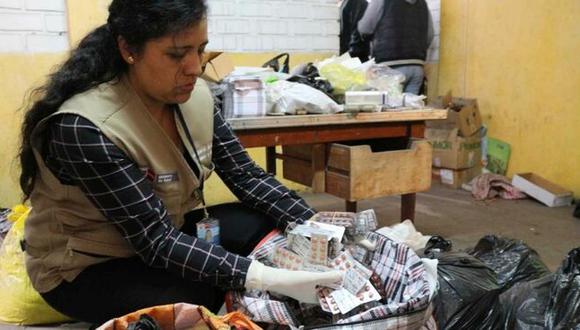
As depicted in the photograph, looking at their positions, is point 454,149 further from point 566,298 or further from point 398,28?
point 566,298

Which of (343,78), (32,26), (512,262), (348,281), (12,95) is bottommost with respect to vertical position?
(512,262)

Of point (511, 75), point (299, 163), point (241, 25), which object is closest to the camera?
point (299, 163)

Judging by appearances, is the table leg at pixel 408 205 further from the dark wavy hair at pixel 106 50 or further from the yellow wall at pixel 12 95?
the yellow wall at pixel 12 95

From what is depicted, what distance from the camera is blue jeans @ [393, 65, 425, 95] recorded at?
144 inches

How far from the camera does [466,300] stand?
127 centimetres

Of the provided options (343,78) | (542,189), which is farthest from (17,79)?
(542,189)

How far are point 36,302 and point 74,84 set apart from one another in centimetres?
78

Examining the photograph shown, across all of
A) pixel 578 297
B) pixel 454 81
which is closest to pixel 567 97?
pixel 454 81

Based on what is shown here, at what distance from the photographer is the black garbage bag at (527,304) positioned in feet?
4.17

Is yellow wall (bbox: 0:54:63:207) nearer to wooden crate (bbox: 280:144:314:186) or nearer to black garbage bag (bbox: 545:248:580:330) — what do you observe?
wooden crate (bbox: 280:144:314:186)

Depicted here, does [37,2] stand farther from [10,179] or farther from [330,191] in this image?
[330,191]

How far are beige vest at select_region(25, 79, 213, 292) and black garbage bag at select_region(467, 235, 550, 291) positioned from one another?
3.19 ft

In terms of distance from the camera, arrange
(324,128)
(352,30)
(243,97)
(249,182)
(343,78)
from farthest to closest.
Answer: (352,30) → (343,78) → (324,128) → (243,97) → (249,182)

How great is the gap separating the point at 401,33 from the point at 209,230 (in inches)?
109
